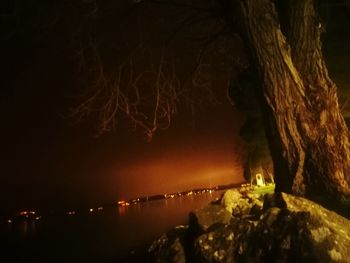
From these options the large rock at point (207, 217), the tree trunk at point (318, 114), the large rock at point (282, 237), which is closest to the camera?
the large rock at point (282, 237)

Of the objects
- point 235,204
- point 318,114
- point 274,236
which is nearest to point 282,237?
point 274,236

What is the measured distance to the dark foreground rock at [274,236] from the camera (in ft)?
19.2

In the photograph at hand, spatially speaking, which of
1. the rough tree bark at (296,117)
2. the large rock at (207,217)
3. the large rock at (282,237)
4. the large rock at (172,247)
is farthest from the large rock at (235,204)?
the large rock at (282,237)

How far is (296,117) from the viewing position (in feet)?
26.7

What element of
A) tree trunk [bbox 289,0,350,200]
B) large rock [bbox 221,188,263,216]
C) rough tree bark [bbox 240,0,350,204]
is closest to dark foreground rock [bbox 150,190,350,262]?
large rock [bbox 221,188,263,216]

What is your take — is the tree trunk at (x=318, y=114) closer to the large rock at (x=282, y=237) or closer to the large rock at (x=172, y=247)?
the large rock at (x=282, y=237)

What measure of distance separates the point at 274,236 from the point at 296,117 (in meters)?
2.54

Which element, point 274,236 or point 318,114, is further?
point 318,114

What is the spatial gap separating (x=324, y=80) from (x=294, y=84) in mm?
657

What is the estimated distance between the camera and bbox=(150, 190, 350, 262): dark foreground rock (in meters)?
5.86

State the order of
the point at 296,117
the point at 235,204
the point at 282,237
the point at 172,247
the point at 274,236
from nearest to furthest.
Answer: the point at 282,237 < the point at 274,236 < the point at 296,117 < the point at 172,247 < the point at 235,204

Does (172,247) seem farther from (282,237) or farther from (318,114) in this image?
(318,114)

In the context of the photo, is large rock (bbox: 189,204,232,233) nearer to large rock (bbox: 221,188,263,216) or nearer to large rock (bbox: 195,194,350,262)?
large rock (bbox: 221,188,263,216)

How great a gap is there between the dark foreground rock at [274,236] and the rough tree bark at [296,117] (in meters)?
0.95
